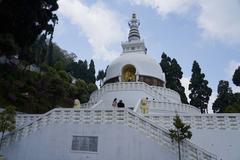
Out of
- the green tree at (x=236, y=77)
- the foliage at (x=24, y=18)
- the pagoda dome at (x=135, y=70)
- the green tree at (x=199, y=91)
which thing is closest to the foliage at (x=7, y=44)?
the foliage at (x=24, y=18)

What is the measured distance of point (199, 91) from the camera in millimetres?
35438

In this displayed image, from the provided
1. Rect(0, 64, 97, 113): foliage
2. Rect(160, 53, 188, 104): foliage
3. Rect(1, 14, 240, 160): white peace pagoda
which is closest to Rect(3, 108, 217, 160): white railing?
Rect(1, 14, 240, 160): white peace pagoda

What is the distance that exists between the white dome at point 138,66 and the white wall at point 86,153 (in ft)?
52.0

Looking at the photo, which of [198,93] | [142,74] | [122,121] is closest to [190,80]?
[198,93]

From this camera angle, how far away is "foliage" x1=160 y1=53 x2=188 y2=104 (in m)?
36.9

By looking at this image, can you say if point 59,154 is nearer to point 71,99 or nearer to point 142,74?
point 142,74

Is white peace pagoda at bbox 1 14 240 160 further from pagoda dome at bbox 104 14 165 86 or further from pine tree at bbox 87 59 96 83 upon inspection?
pine tree at bbox 87 59 96 83

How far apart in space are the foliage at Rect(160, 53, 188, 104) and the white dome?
27.0ft

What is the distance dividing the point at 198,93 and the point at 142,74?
1167 centimetres

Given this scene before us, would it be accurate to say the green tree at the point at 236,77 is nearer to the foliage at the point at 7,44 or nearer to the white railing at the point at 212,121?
the white railing at the point at 212,121

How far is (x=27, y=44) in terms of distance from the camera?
18.6 m

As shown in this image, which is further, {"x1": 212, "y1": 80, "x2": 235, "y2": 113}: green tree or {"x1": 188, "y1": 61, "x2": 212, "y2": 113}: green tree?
{"x1": 188, "y1": 61, "x2": 212, "y2": 113}: green tree

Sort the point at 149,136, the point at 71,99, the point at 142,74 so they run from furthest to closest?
the point at 71,99, the point at 142,74, the point at 149,136

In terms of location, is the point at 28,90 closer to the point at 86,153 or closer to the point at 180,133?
the point at 86,153
